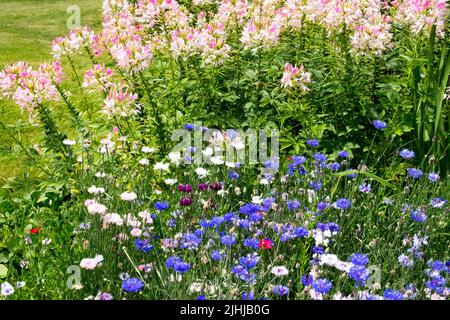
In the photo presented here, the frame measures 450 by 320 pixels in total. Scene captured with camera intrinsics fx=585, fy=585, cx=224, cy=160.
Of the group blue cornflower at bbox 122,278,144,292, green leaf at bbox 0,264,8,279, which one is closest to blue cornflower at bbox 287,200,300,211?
blue cornflower at bbox 122,278,144,292

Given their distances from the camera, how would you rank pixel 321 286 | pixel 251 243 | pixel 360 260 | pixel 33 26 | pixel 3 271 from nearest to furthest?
pixel 321 286 → pixel 360 260 → pixel 251 243 → pixel 3 271 → pixel 33 26

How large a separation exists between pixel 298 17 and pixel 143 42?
4.50ft

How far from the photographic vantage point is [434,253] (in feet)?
11.4

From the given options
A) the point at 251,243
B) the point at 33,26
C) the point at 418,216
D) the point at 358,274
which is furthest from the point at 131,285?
the point at 33,26

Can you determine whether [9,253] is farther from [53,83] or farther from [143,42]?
[143,42]

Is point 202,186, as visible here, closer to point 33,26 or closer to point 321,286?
point 321,286

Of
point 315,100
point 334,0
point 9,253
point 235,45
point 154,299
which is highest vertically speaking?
point 334,0

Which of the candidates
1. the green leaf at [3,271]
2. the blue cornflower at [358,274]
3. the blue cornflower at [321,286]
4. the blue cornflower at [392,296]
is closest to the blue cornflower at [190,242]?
the blue cornflower at [321,286]

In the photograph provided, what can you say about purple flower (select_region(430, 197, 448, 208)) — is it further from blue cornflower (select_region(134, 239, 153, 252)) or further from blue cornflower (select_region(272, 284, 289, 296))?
blue cornflower (select_region(134, 239, 153, 252))

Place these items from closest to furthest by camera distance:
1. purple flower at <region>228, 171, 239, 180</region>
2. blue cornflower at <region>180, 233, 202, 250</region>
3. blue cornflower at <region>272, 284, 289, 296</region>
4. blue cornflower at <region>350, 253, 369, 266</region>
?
blue cornflower at <region>272, 284, 289, 296</region> → blue cornflower at <region>350, 253, 369, 266</region> → blue cornflower at <region>180, 233, 202, 250</region> → purple flower at <region>228, 171, 239, 180</region>

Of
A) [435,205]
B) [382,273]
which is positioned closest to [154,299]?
[382,273]

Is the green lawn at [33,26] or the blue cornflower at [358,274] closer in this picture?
the blue cornflower at [358,274]

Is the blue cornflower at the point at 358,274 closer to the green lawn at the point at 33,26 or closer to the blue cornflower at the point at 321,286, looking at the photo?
the blue cornflower at the point at 321,286

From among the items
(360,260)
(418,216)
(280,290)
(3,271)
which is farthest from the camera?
(3,271)
